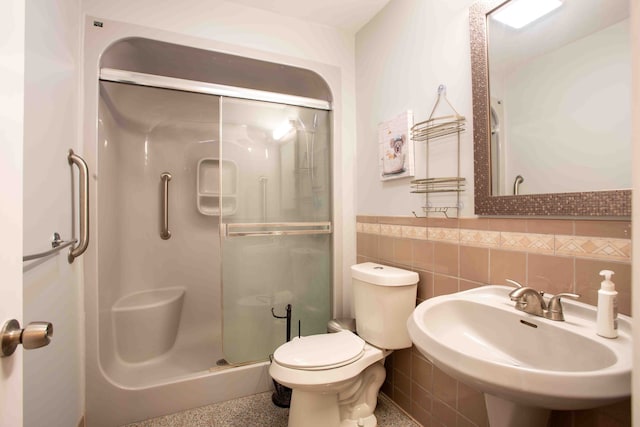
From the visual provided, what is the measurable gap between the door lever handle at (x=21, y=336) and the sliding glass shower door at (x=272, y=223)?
1273 mm

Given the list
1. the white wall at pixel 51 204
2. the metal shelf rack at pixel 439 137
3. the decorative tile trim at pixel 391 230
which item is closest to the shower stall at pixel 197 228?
the white wall at pixel 51 204

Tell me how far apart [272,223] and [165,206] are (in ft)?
3.31

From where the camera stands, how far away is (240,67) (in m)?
1.95

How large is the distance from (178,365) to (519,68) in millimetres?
2537

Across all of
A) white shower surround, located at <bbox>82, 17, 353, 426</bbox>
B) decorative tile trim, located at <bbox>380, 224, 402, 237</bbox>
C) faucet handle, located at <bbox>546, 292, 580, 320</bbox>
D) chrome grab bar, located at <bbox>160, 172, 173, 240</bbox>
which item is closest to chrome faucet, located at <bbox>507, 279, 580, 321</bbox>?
faucet handle, located at <bbox>546, 292, 580, 320</bbox>

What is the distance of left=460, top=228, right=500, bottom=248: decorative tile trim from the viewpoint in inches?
45.2

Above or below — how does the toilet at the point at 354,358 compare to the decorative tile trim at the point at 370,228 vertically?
below

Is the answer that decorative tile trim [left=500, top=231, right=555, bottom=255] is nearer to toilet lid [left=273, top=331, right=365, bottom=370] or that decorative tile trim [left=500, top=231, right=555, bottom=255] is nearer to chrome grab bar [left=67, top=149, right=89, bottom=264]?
toilet lid [left=273, top=331, right=365, bottom=370]

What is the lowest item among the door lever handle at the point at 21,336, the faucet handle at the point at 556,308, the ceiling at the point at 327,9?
the faucet handle at the point at 556,308

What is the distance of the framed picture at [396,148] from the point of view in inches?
60.7

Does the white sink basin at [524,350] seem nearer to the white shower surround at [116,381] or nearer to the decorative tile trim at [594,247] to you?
the decorative tile trim at [594,247]

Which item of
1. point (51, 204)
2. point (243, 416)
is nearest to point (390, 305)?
point (243, 416)

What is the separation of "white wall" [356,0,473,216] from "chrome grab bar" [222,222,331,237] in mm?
331

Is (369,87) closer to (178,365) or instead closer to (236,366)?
(236,366)
